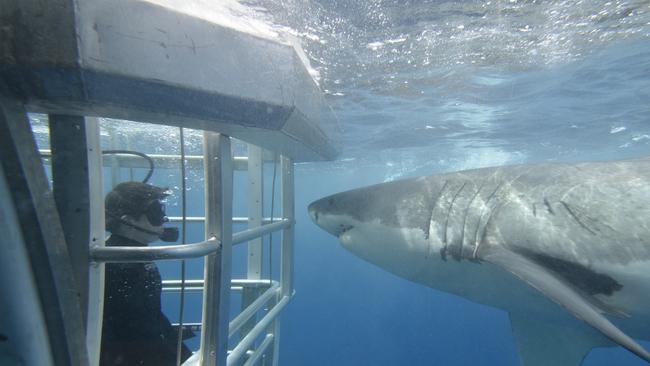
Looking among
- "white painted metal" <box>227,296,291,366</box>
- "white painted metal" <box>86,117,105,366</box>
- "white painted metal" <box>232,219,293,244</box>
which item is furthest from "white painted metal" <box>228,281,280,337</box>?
"white painted metal" <box>86,117,105,366</box>

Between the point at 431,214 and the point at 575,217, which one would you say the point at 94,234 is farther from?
the point at 575,217

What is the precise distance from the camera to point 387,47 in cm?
762

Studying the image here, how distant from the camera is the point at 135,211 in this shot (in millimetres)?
2746

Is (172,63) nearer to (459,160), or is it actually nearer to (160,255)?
(160,255)

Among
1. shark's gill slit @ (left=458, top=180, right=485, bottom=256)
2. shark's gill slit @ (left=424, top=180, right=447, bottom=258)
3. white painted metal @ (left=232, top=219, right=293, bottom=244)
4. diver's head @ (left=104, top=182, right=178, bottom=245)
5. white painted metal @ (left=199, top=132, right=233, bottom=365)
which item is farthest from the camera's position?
shark's gill slit @ (left=424, top=180, right=447, bottom=258)

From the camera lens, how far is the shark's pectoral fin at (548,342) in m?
3.50

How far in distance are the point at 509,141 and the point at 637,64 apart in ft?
31.7

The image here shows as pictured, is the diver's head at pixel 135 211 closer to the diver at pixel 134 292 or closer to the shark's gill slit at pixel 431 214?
the diver at pixel 134 292

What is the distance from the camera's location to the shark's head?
3145 mm

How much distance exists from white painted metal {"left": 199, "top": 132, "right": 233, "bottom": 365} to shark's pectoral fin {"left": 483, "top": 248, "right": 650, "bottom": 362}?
5.76 ft

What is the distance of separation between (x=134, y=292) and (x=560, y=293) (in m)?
2.71

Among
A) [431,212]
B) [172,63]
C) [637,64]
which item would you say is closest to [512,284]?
[431,212]

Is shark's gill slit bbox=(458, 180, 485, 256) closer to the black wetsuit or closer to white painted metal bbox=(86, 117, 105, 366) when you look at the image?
the black wetsuit

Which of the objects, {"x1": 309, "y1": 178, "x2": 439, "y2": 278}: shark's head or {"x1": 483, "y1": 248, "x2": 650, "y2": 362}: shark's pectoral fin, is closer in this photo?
{"x1": 483, "y1": 248, "x2": 650, "y2": 362}: shark's pectoral fin
